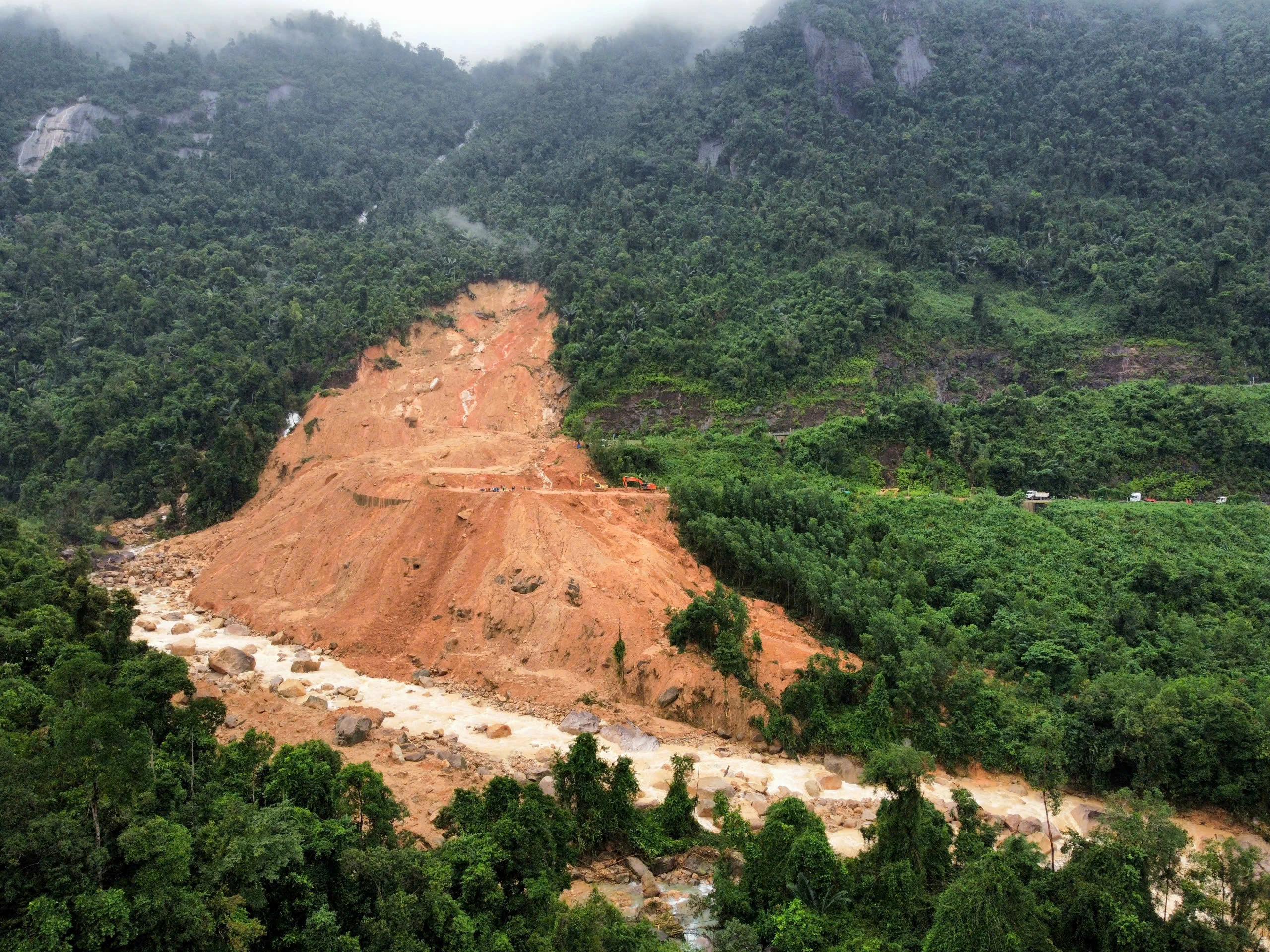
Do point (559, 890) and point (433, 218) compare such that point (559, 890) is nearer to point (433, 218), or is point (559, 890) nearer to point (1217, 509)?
point (1217, 509)

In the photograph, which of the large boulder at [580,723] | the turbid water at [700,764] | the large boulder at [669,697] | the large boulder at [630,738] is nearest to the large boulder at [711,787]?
the turbid water at [700,764]

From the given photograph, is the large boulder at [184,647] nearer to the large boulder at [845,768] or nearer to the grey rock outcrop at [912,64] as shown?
the large boulder at [845,768]

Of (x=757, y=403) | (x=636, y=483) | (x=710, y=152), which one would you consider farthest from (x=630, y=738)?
(x=710, y=152)

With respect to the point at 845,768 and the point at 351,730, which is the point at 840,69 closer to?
the point at 845,768

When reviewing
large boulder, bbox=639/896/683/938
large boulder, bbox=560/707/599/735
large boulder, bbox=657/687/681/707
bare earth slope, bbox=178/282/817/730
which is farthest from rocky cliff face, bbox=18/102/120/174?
large boulder, bbox=639/896/683/938

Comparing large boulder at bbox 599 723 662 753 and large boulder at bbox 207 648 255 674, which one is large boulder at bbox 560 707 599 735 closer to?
large boulder at bbox 599 723 662 753

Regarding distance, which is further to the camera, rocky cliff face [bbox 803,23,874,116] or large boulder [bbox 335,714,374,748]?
rocky cliff face [bbox 803,23,874,116]

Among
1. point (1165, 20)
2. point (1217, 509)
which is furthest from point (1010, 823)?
point (1165, 20)
